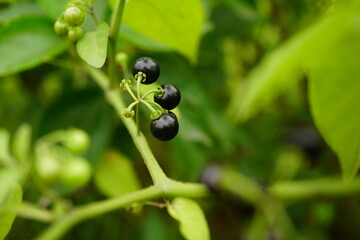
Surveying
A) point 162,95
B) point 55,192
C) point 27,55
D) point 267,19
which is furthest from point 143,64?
point 267,19

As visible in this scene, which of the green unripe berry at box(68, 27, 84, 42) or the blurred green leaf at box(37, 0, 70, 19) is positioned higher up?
the blurred green leaf at box(37, 0, 70, 19)

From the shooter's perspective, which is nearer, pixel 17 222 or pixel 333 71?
pixel 333 71

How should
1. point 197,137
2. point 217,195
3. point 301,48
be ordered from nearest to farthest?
point 301,48 < point 217,195 < point 197,137

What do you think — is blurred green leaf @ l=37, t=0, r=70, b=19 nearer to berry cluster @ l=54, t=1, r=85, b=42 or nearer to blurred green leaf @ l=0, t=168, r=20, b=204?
berry cluster @ l=54, t=1, r=85, b=42

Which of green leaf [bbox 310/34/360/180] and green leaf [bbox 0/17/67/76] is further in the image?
green leaf [bbox 0/17/67/76]

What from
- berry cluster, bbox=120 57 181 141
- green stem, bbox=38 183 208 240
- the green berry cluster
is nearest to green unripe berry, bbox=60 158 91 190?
the green berry cluster

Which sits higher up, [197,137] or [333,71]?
[333,71]

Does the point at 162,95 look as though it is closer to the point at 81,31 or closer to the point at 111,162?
Result: the point at 81,31

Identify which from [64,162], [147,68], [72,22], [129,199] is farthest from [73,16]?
[64,162]
